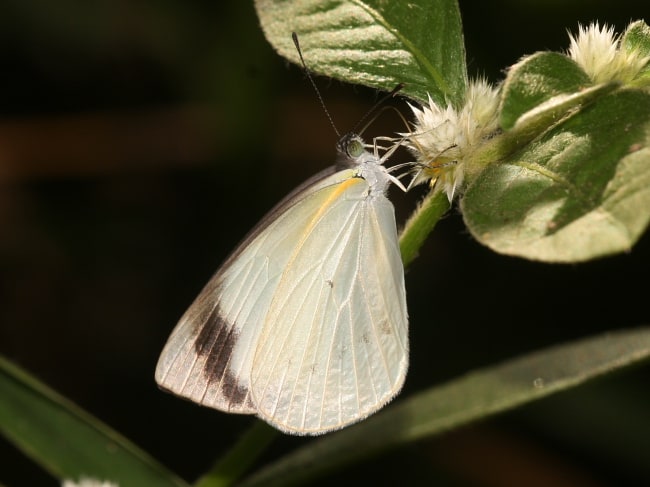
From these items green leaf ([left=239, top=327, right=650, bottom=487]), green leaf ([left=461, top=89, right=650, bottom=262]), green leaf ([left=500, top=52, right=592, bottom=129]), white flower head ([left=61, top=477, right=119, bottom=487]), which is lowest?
green leaf ([left=239, top=327, right=650, bottom=487])

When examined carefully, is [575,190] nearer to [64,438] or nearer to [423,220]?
[423,220]

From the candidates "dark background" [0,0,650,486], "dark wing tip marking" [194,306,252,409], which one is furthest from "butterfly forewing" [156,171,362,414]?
"dark background" [0,0,650,486]

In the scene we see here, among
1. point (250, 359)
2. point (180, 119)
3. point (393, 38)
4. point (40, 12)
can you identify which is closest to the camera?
point (393, 38)

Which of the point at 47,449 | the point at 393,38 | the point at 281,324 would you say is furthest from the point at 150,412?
the point at 393,38

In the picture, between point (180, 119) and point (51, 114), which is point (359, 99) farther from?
point (51, 114)

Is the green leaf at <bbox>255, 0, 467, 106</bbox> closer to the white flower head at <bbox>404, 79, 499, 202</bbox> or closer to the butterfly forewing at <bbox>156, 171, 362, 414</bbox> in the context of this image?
the white flower head at <bbox>404, 79, 499, 202</bbox>
